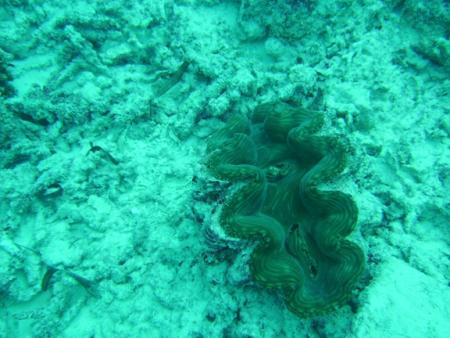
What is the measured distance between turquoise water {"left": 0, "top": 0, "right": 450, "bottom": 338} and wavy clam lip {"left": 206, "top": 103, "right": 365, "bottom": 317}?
0.02m

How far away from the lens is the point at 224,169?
99.9 inches

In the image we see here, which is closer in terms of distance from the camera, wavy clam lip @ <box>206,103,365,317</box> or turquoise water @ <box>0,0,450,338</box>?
wavy clam lip @ <box>206,103,365,317</box>

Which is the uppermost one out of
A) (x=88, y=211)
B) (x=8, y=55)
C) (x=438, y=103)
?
(x=438, y=103)

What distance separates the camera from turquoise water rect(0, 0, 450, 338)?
2.37m

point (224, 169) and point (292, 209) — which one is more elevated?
point (224, 169)

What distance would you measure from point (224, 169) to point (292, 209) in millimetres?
820

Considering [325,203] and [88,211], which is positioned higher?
[325,203]

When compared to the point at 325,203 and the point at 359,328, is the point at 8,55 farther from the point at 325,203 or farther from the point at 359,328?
the point at 359,328

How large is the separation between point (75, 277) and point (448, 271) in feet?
11.8

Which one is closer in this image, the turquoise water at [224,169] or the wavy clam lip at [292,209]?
the wavy clam lip at [292,209]

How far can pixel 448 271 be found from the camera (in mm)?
2582

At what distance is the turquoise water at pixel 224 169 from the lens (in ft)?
7.77

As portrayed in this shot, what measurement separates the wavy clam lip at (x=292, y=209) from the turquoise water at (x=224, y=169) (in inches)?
0.6

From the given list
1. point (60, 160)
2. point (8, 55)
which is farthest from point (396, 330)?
point (8, 55)
